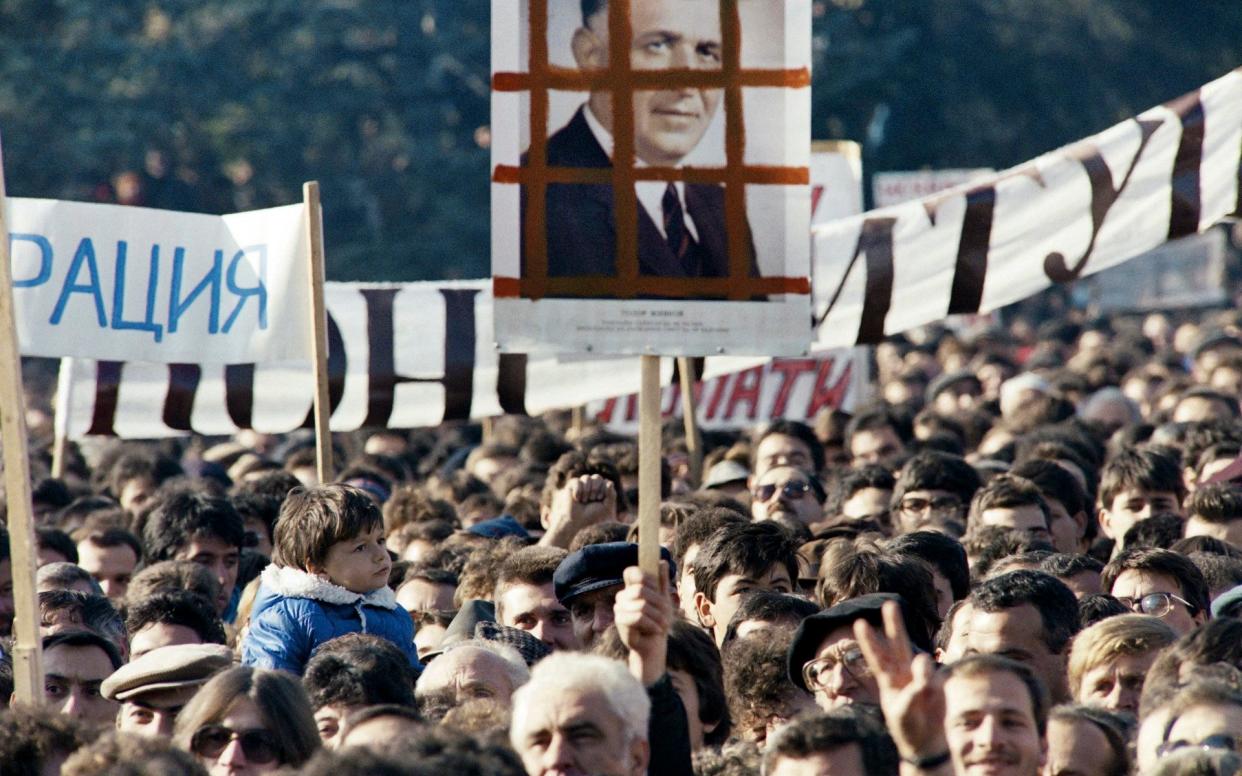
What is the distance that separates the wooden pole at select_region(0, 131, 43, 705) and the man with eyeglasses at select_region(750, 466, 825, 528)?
13.3ft

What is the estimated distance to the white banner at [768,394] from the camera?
12.8 metres

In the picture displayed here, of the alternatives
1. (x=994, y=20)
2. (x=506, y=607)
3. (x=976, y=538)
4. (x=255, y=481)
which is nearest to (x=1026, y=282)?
(x=976, y=538)

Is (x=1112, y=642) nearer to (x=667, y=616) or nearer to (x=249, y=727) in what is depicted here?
(x=667, y=616)

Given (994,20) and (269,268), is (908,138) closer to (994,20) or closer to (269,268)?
(994,20)

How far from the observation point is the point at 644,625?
4.63 meters

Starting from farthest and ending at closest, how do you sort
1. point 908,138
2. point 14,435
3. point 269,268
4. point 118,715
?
point 908,138, point 269,268, point 118,715, point 14,435

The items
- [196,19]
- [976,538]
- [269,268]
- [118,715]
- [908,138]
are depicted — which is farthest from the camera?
[908,138]

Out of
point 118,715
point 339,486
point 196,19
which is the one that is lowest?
point 118,715

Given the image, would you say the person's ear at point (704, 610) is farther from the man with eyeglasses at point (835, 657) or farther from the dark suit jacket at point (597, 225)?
the dark suit jacket at point (597, 225)

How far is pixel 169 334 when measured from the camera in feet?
29.6

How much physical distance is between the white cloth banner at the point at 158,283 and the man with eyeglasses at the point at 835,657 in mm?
3825

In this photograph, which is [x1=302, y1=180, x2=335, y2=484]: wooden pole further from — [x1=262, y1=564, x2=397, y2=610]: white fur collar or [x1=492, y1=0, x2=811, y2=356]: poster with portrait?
[x1=492, y1=0, x2=811, y2=356]: poster with portrait

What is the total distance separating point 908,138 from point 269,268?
89.1 feet

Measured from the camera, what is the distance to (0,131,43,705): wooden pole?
16.6 feet
